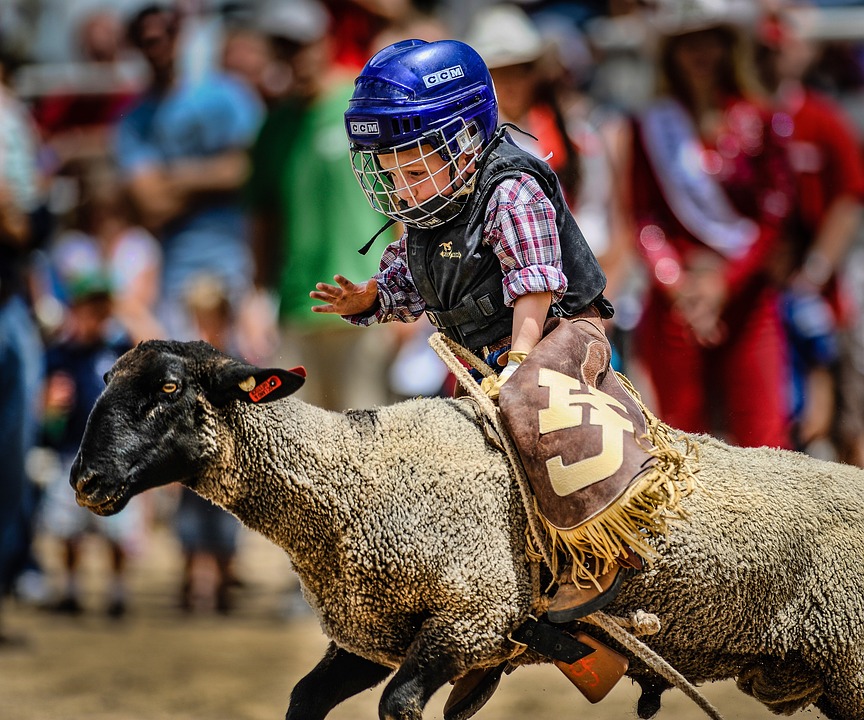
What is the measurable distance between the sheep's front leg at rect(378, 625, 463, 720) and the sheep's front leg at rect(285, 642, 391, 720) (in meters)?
0.33

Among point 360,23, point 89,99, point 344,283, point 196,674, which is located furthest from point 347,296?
point 89,99

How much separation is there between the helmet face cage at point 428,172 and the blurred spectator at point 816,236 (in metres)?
3.58

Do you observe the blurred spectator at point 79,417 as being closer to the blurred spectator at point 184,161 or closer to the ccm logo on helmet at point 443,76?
the blurred spectator at point 184,161

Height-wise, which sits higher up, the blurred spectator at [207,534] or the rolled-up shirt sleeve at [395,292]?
the rolled-up shirt sleeve at [395,292]

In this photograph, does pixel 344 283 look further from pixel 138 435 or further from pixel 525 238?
pixel 138 435

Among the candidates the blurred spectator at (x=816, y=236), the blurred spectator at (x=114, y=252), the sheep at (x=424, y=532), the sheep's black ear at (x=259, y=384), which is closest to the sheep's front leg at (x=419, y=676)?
the sheep at (x=424, y=532)

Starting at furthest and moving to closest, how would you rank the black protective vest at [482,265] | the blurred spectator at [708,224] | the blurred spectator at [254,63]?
the blurred spectator at [254,63] → the blurred spectator at [708,224] → the black protective vest at [482,265]

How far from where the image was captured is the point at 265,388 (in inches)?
148

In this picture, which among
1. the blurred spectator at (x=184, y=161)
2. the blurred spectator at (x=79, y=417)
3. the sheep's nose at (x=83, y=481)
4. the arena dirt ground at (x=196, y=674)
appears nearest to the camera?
the sheep's nose at (x=83, y=481)

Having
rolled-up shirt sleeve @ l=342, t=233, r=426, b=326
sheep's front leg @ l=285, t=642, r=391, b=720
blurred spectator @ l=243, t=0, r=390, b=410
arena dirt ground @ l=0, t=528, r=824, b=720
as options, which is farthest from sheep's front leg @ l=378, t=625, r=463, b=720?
blurred spectator @ l=243, t=0, r=390, b=410

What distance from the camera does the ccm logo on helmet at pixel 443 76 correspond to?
3.79m

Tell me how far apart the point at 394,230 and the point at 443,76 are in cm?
326

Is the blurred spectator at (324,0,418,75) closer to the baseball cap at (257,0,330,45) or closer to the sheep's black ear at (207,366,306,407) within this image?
the baseball cap at (257,0,330,45)

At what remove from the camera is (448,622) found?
12.3 feet
